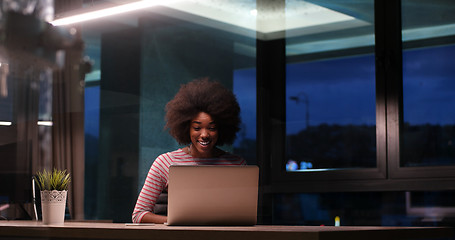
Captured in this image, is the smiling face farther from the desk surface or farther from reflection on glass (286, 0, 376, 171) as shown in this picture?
reflection on glass (286, 0, 376, 171)

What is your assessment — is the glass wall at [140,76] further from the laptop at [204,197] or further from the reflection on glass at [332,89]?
the laptop at [204,197]

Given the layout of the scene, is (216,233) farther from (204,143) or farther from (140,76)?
(140,76)

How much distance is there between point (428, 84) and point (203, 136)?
69.6 inches

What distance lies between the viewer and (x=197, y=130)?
3.23m

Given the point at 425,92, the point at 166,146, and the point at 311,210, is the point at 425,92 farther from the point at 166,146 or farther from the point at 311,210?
the point at 166,146

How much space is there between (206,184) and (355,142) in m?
2.42

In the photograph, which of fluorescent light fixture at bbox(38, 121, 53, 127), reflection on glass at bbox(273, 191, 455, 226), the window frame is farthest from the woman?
fluorescent light fixture at bbox(38, 121, 53, 127)

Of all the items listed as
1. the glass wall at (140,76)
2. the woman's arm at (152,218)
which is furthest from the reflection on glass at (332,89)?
the woman's arm at (152,218)

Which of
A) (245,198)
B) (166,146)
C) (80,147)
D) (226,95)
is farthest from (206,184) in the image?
(80,147)

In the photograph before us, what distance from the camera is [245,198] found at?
216 centimetres

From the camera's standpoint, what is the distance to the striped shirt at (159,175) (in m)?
3.00

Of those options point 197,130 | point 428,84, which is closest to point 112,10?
point 197,130

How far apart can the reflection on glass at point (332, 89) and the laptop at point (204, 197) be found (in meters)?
2.26

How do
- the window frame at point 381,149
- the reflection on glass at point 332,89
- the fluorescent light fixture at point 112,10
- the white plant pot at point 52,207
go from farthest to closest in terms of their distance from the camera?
the reflection on glass at point 332,89 → the window frame at point 381,149 → the fluorescent light fixture at point 112,10 → the white plant pot at point 52,207
